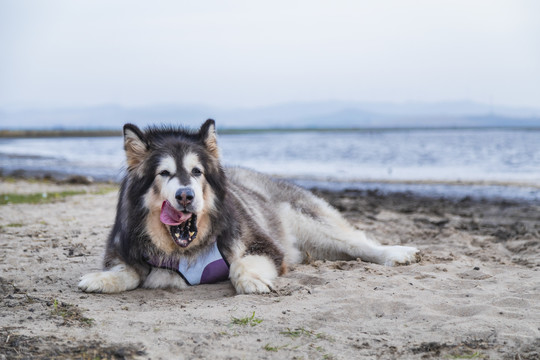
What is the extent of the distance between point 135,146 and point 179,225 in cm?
92

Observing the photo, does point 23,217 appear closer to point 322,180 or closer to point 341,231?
point 341,231

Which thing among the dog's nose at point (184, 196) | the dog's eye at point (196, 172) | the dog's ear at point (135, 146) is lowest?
the dog's nose at point (184, 196)

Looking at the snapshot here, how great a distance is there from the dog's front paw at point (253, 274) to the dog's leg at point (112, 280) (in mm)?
1014

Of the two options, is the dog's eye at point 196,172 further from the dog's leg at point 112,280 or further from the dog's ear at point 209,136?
the dog's leg at point 112,280

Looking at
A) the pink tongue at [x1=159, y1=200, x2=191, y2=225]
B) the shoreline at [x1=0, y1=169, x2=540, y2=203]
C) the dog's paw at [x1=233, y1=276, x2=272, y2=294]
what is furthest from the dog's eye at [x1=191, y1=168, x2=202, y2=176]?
the shoreline at [x1=0, y1=169, x2=540, y2=203]

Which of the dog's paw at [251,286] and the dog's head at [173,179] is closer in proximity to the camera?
the dog's head at [173,179]

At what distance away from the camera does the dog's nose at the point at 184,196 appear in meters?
4.56

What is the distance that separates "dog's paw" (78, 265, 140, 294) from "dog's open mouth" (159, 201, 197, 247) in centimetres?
67

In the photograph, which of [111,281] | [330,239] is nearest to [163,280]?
[111,281]

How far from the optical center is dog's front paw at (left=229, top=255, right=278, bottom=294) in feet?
16.5

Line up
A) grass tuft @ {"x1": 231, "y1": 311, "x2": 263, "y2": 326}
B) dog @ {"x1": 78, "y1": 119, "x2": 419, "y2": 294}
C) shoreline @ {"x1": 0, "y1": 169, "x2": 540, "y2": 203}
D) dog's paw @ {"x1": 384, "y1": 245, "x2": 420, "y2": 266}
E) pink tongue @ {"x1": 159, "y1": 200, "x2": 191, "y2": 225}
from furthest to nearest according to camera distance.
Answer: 1. shoreline @ {"x1": 0, "y1": 169, "x2": 540, "y2": 203}
2. dog's paw @ {"x1": 384, "y1": 245, "x2": 420, "y2": 266}
3. dog @ {"x1": 78, "y1": 119, "x2": 419, "y2": 294}
4. pink tongue @ {"x1": 159, "y1": 200, "x2": 191, "y2": 225}
5. grass tuft @ {"x1": 231, "y1": 311, "x2": 263, "y2": 326}

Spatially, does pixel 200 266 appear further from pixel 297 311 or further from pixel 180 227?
pixel 297 311

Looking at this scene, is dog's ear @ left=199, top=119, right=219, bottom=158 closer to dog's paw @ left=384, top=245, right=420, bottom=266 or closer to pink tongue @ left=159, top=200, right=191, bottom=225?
pink tongue @ left=159, top=200, right=191, bottom=225

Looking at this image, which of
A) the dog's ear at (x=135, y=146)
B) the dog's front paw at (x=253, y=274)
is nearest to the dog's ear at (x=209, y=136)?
the dog's ear at (x=135, y=146)
